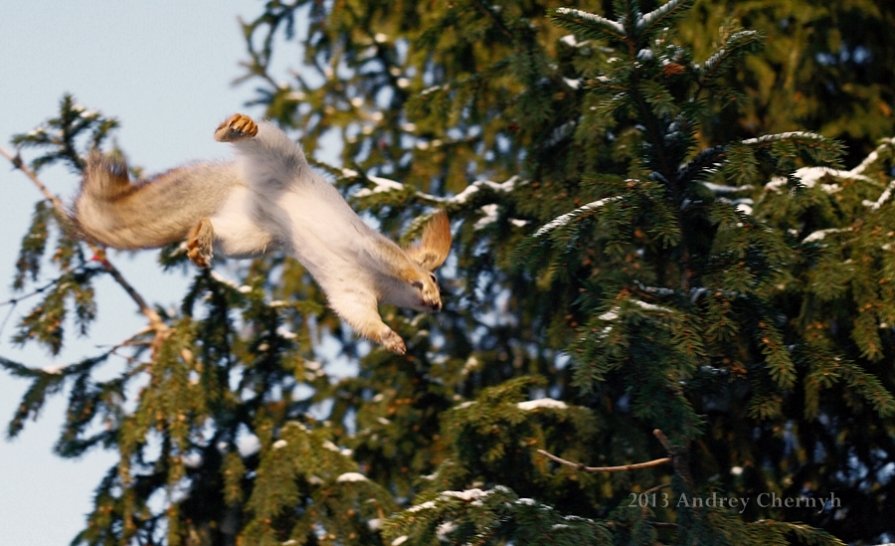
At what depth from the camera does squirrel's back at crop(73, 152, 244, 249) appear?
3.98 m

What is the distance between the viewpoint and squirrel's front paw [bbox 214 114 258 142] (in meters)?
3.51

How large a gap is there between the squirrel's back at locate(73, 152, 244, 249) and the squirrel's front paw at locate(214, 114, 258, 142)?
421mm

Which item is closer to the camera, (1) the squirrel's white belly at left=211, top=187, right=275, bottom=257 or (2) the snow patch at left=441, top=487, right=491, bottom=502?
(2) the snow patch at left=441, top=487, right=491, bottom=502

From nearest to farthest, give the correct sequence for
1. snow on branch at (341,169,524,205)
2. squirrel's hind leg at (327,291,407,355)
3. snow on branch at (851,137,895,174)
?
squirrel's hind leg at (327,291,407,355), snow on branch at (851,137,895,174), snow on branch at (341,169,524,205)

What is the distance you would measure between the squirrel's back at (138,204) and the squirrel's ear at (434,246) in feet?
2.34

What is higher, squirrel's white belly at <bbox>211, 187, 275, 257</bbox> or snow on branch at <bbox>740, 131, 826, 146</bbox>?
squirrel's white belly at <bbox>211, 187, 275, 257</bbox>

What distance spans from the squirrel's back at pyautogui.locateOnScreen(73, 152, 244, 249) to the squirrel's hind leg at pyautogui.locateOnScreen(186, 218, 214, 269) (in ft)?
0.86

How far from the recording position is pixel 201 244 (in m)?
3.61

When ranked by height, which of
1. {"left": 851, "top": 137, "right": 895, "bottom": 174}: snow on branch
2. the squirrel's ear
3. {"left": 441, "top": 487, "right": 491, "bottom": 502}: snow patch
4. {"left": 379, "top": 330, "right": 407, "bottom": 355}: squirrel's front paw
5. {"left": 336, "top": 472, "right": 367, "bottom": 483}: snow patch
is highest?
the squirrel's ear

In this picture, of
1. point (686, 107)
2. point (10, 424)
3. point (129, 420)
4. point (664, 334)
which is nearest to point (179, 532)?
point (129, 420)

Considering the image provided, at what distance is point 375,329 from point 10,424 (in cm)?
219

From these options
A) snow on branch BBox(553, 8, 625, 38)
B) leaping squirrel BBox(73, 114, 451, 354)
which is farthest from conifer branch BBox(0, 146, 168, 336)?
snow on branch BBox(553, 8, 625, 38)

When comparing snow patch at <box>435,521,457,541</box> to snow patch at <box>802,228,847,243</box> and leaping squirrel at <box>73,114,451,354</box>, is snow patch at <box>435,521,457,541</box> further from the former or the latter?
snow patch at <box>802,228,847,243</box>

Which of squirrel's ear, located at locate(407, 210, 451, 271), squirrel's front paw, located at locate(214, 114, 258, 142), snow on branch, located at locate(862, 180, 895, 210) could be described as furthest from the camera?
snow on branch, located at locate(862, 180, 895, 210)
